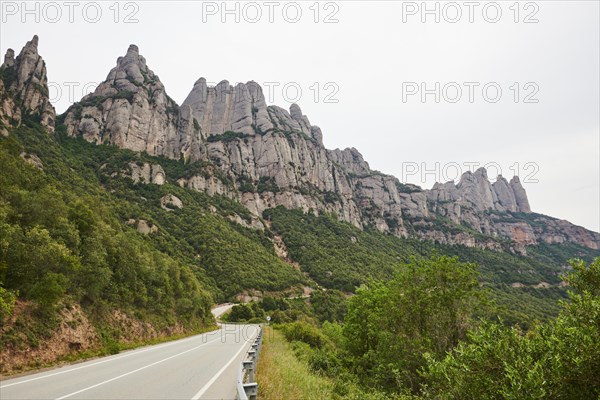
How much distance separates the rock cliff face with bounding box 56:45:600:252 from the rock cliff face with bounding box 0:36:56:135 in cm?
1647

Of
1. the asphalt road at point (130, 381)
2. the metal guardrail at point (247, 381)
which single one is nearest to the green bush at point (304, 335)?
the asphalt road at point (130, 381)

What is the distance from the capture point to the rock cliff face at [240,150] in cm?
12225

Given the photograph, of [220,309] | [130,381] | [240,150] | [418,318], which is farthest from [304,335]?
[240,150]

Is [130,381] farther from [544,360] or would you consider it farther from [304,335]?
[304,335]

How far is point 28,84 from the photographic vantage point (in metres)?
101

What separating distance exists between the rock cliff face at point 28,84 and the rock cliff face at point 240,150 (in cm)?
1647

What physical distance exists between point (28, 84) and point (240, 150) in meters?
78.5

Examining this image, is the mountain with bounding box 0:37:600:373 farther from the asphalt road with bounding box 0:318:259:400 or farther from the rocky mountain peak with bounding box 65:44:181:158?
the asphalt road with bounding box 0:318:259:400

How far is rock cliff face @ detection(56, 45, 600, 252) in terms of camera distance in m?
122

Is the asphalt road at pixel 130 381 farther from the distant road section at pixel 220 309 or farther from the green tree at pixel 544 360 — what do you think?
the distant road section at pixel 220 309

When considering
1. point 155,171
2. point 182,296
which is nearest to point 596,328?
point 182,296

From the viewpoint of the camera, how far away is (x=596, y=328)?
7.12 meters

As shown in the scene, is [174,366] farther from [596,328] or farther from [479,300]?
[479,300]

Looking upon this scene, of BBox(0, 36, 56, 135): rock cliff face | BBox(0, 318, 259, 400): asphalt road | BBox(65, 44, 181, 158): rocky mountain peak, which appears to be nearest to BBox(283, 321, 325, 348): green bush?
BBox(0, 318, 259, 400): asphalt road
